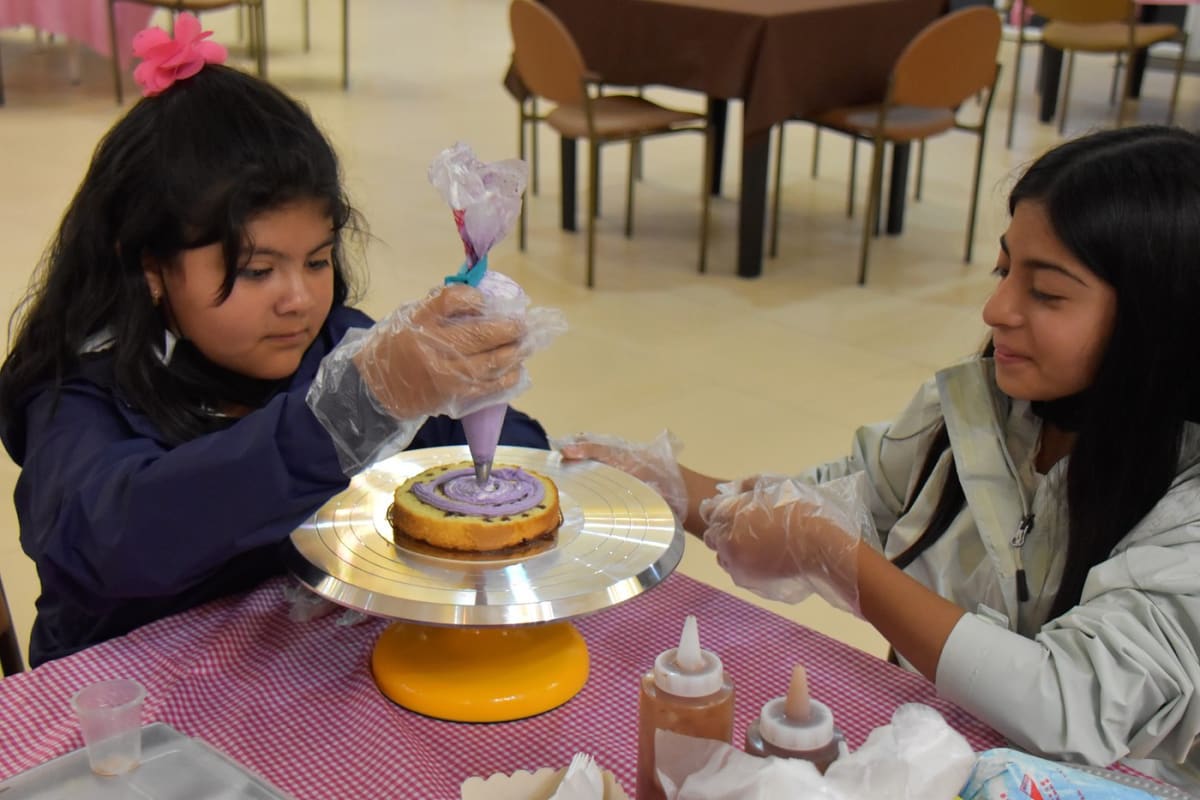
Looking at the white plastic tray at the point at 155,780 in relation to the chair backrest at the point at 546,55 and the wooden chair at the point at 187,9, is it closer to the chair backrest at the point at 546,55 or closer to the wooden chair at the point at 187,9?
the chair backrest at the point at 546,55

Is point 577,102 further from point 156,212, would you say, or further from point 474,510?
point 474,510

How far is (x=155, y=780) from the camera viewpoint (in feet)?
2.97

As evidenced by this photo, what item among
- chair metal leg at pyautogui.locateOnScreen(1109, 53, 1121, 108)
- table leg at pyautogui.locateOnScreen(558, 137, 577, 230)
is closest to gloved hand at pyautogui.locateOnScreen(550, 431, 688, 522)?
table leg at pyautogui.locateOnScreen(558, 137, 577, 230)

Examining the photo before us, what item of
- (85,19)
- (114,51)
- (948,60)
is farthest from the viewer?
(85,19)

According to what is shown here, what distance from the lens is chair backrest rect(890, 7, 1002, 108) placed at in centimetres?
395

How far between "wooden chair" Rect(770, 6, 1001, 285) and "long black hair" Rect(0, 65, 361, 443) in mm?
3059

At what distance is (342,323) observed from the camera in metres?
1.48

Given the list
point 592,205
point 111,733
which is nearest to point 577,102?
point 592,205

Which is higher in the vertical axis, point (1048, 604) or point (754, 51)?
point (754, 51)

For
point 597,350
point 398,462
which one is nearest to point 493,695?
point 398,462

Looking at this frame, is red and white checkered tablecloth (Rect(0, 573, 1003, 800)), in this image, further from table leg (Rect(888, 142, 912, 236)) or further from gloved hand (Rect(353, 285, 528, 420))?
table leg (Rect(888, 142, 912, 236))

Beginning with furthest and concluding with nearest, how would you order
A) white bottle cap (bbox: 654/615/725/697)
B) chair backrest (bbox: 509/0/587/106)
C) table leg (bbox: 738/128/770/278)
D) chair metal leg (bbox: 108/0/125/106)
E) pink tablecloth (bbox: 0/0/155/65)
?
pink tablecloth (bbox: 0/0/155/65)
chair metal leg (bbox: 108/0/125/106)
table leg (bbox: 738/128/770/278)
chair backrest (bbox: 509/0/587/106)
white bottle cap (bbox: 654/615/725/697)

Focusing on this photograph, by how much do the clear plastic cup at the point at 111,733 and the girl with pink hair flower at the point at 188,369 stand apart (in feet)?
0.60

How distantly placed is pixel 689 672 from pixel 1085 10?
5.59 m
